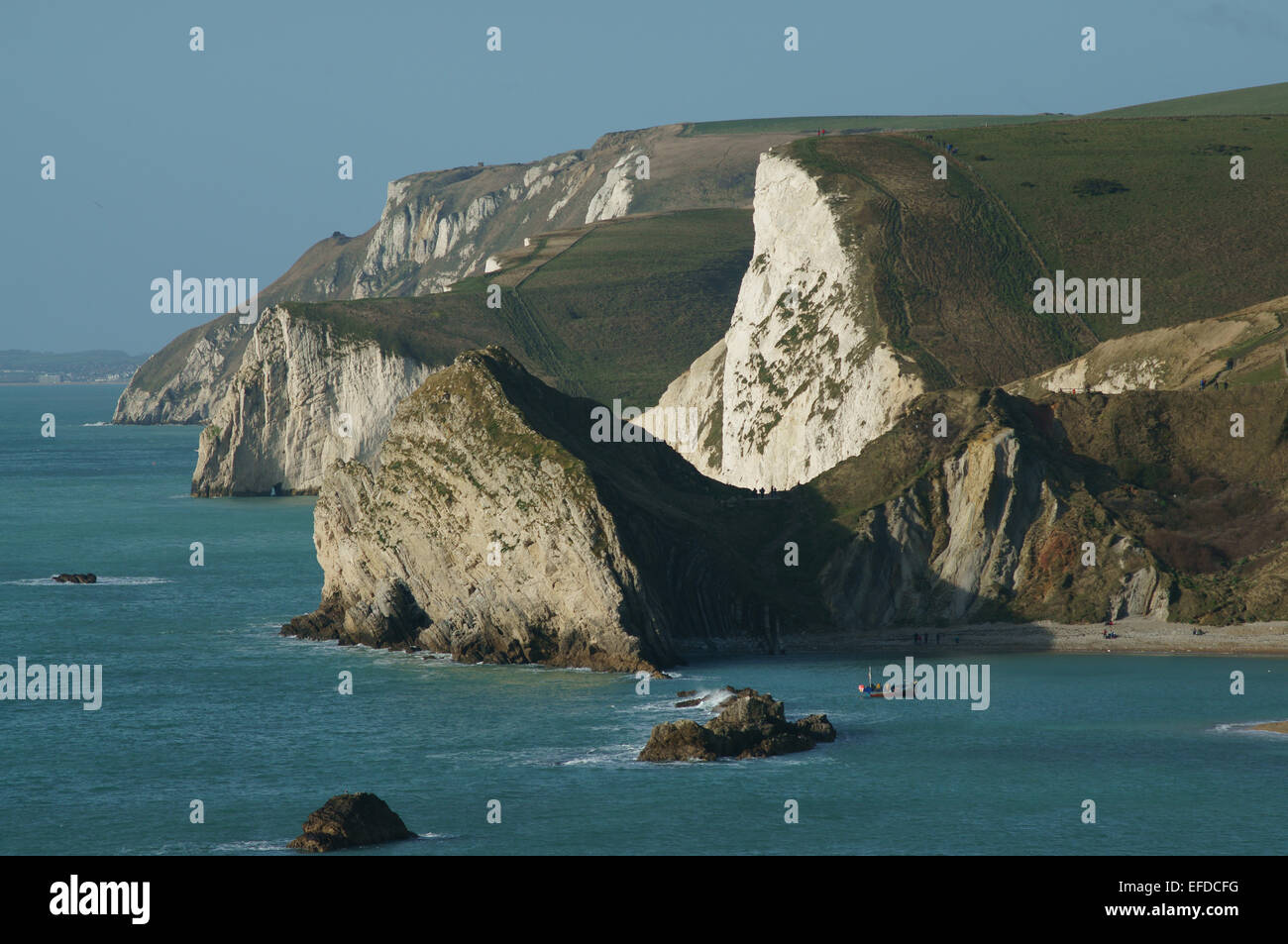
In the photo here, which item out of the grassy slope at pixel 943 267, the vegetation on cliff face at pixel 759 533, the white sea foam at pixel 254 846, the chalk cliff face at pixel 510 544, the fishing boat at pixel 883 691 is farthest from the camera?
the grassy slope at pixel 943 267

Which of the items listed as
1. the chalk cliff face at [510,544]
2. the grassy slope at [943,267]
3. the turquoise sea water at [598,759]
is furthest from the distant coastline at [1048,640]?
the grassy slope at [943,267]

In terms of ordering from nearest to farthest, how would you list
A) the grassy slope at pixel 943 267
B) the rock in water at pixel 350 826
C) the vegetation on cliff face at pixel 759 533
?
the rock in water at pixel 350 826, the vegetation on cliff face at pixel 759 533, the grassy slope at pixel 943 267

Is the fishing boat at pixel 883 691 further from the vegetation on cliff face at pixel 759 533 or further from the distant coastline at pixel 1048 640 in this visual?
the vegetation on cliff face at pixel 759 533

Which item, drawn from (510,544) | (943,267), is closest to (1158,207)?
(943,267)

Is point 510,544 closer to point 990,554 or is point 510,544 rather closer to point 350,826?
point 990,554

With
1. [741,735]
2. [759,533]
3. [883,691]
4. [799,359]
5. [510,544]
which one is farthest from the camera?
[799,359]
